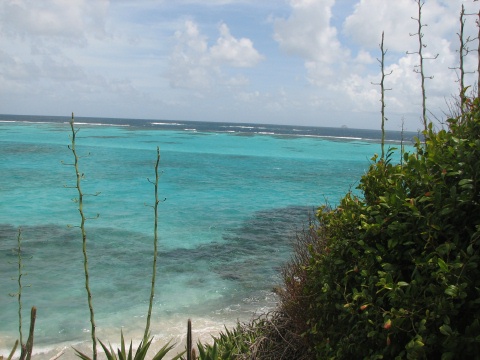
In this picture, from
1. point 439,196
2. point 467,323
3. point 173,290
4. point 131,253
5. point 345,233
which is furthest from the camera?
point 131,253

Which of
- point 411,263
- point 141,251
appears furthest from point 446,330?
point 141,251

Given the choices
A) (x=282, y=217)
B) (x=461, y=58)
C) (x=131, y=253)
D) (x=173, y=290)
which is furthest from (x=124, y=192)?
(x=461, y=58)

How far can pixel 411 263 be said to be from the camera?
10.0 ft

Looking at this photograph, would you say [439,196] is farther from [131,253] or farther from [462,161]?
[131,253]

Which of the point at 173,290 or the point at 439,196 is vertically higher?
the point at 439,196

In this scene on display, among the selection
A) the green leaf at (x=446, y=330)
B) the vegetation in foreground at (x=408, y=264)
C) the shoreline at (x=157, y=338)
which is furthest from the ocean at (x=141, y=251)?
the green leaf at (x=446, y=330)

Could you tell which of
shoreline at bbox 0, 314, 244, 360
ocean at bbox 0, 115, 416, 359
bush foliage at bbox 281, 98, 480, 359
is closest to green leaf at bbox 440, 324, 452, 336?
bush foliage at bbox 281, 98, 480, 359

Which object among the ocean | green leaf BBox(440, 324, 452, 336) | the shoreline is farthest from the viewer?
the ocean

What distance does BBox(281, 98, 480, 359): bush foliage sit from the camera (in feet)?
8.65

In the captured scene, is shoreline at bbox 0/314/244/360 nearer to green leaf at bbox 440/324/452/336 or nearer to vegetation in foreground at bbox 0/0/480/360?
vegetation in foreground at bbox 0/0/480/360

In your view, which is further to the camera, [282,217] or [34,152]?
[34,152]

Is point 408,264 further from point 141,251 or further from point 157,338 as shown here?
point 141,251

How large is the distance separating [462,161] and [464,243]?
1.69 feet

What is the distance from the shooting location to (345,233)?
361cm
